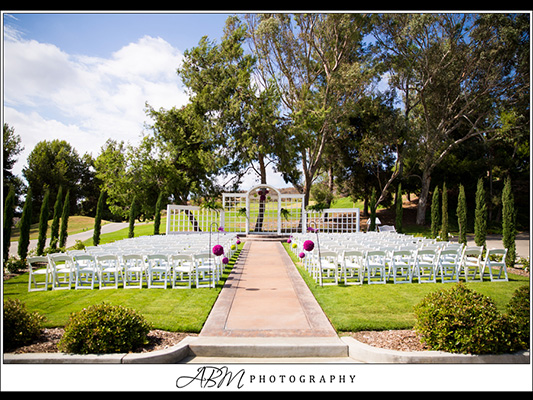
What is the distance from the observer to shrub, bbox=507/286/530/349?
174 inches

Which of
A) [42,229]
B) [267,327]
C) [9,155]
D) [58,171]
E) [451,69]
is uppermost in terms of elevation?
[451,69]

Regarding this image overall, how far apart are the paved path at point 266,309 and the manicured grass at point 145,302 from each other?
30cm

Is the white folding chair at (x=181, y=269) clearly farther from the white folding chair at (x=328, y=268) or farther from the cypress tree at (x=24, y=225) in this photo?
the cypress tree at (x=24, y=225)

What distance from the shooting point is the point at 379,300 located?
279 inches

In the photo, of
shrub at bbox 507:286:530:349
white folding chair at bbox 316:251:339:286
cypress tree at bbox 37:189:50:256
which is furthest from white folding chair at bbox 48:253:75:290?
shrub at bbox 507:286:530:349

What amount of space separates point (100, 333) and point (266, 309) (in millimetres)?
2902

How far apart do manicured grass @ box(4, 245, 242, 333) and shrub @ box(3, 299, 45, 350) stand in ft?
2.72

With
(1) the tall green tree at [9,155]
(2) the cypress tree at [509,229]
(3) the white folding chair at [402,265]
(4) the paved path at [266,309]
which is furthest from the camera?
(2) the cypress tree at [509,229]

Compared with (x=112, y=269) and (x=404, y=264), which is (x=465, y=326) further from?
(x=112, y=269)

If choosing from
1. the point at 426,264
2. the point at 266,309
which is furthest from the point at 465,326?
the point at 426,264

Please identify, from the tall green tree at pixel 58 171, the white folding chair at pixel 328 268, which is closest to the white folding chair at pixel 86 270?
the white folding chair at pixel 328 268

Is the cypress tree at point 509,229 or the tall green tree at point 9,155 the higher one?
the tall green tree at point 9,155

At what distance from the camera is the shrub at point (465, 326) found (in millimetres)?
4293
